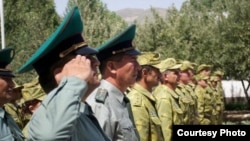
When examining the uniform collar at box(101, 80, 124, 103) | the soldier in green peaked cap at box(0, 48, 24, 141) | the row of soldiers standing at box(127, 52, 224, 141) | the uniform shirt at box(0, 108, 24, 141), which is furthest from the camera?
the row of soldiers standing at box(127, 52, 224, 141)

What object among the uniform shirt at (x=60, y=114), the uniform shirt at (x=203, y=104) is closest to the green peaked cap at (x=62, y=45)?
the uniform shirt at (x=60, y=114)

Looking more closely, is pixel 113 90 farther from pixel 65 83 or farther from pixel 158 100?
pixel 158 100

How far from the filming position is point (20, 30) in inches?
1220

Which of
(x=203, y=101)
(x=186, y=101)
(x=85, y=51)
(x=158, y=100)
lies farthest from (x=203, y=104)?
(x=85, y=51)

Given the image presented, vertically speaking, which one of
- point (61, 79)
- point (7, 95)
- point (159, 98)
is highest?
point (61, 79)

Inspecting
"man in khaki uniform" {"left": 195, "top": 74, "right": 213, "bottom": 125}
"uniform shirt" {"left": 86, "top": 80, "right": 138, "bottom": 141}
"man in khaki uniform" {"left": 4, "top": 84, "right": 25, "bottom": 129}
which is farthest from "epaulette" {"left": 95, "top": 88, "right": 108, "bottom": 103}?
"man in khaki uniform" {"left": 195, "top": 74, "right": 213, "bottom": 125}

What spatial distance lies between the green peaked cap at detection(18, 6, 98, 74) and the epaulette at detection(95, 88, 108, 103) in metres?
1.30

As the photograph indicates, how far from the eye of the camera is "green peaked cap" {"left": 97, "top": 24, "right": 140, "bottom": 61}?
4285 mm

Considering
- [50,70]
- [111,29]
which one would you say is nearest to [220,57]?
[111,29]

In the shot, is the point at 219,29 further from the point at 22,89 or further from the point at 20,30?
the point at 22,89

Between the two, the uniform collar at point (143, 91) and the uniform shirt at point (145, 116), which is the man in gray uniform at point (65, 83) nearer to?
the uniform shirt at point (145, 116)

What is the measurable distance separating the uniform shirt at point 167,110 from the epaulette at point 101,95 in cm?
240

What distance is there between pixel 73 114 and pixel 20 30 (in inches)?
1146

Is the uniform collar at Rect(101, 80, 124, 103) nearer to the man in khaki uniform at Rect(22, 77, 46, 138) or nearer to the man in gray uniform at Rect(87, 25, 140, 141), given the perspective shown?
the man in gray uniform at Rect(87, 25, 140, 141)
